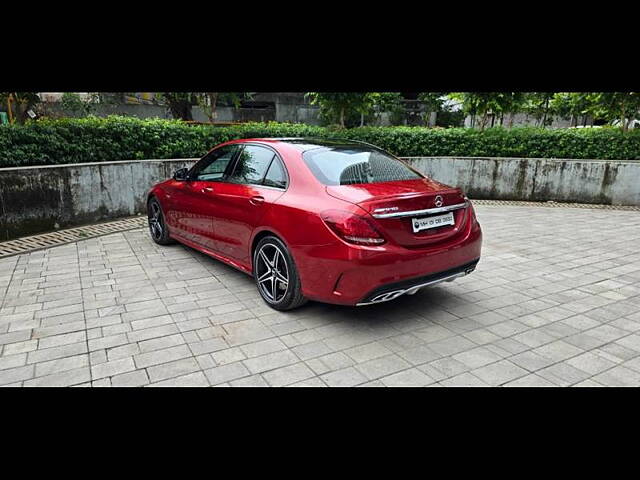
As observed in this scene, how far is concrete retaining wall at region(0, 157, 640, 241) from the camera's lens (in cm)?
658

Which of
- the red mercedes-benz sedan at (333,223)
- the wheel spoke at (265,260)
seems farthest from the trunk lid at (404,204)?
the wheel spoke at (265,260)

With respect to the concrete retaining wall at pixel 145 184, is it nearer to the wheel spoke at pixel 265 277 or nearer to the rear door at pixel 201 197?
the rear door at pixel 201 197

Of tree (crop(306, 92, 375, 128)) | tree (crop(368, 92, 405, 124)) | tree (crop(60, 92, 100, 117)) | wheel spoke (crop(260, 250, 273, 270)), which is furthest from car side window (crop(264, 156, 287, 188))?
tree (crop(60, 92, 100, 117))

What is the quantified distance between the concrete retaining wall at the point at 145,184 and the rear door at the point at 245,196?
3766 mm

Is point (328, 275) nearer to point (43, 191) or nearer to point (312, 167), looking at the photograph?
point (312, 167)

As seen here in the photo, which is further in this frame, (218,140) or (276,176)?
(218,140)

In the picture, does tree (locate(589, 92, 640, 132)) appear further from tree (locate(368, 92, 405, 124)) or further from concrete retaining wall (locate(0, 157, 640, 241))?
tree (locate(368, 92, 405, 124))

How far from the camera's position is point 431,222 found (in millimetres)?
3547

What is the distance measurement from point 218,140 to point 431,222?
6.92 metres

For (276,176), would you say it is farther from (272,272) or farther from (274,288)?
(274,288)

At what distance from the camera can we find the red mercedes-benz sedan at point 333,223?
10.9 ft

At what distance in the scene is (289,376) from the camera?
294 centimetres

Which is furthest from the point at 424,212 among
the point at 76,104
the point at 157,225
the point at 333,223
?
the point at 76,104

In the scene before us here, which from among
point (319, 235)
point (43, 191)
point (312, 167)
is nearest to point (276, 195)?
point (312, 167)
